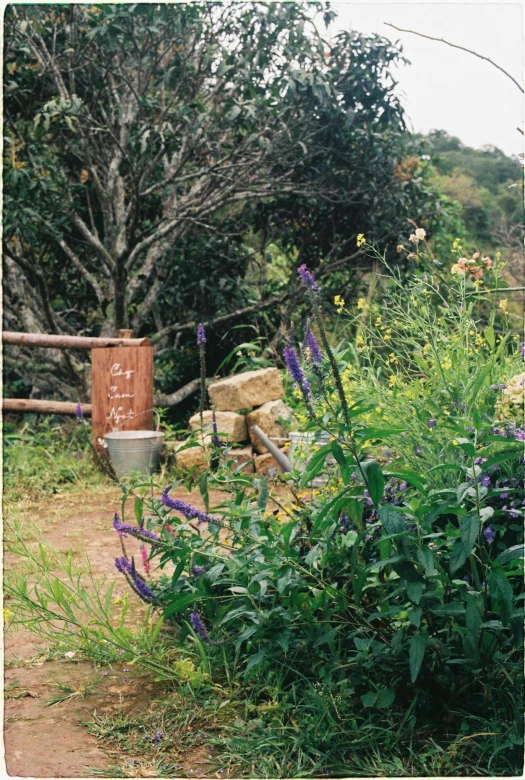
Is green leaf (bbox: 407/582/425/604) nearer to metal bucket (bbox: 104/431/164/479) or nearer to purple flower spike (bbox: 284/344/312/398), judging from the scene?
purple flower spike (bbox: 284/344/312/398)

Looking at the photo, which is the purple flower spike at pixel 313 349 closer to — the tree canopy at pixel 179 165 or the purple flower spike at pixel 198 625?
the purple flower spike at pixel 198 625

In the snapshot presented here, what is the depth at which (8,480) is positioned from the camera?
538cm

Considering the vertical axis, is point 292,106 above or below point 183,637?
above

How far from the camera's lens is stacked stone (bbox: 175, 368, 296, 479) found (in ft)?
18.5

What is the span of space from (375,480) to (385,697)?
62cm

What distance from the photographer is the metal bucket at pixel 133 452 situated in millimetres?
5492

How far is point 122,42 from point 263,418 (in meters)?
3.19

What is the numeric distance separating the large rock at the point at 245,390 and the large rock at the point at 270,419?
3.9 inches

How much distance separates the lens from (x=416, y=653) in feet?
5.64

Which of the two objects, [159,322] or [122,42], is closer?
[122,42]

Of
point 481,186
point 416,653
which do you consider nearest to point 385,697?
point 416,653

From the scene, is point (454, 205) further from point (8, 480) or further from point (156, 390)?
point (8, 480)

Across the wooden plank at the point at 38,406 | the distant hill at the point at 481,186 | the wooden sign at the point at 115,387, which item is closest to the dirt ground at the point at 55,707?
the wooden sign at the point at 115,387

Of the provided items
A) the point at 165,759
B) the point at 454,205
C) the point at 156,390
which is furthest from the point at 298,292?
the point at 165,759
